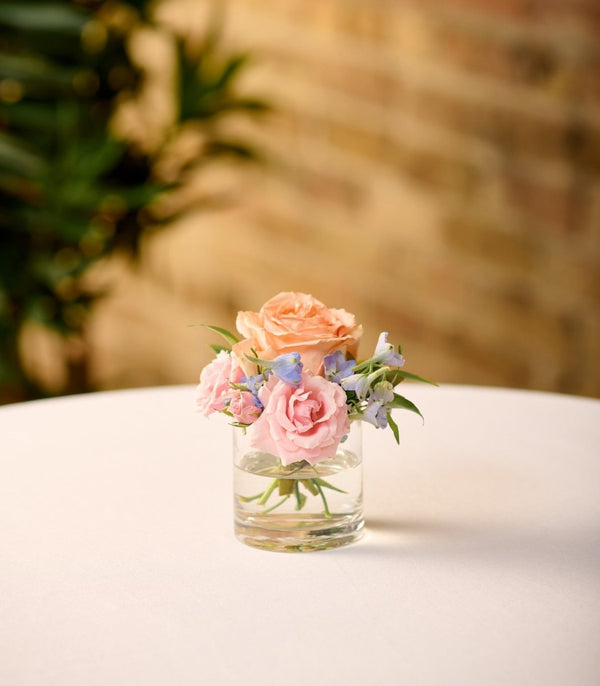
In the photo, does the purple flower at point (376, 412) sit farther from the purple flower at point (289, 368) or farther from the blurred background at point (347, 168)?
the blurred background at point (347, 168)

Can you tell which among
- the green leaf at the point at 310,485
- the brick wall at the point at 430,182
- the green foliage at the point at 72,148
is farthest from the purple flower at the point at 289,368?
the green foliage at the point at 72,148

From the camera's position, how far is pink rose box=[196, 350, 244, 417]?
912 mm

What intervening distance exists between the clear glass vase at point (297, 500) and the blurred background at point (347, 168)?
54.7 inches

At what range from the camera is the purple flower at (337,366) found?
0.89 m

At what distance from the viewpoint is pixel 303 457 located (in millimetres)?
873

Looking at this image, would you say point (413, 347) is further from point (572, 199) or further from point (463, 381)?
point (572, 199)

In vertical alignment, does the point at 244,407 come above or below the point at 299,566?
above

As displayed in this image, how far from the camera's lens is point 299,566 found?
90cm

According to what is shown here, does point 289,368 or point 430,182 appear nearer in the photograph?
point 289,368

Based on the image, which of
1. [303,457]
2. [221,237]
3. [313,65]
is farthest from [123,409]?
[221,237]

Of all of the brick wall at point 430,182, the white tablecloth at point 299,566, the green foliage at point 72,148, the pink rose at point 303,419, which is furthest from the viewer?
the green foliage at point 72,148

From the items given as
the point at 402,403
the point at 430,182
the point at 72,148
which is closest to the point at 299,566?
the point at 402,403

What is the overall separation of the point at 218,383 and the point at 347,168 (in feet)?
6.09

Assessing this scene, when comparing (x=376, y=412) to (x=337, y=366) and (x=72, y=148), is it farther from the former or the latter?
(x=72, y=148)
